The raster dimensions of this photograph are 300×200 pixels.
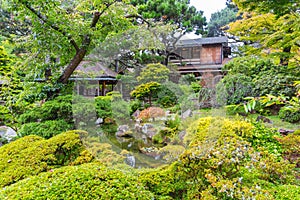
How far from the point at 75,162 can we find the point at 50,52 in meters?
2.11

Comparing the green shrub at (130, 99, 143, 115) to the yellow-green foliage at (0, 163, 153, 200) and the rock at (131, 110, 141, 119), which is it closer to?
the rock at (131, 110, 141, 119)

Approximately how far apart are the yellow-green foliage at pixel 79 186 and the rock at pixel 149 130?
0.67 m

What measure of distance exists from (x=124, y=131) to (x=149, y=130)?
30cm

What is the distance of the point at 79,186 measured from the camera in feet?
5.03

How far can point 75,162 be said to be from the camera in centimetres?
Answer: 227

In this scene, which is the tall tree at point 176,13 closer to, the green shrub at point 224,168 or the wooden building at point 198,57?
the wooden building at point 198,57

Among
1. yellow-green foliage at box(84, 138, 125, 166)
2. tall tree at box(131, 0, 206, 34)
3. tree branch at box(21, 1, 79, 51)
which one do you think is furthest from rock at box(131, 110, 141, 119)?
tall tree at box(131, 0, 206, 34)

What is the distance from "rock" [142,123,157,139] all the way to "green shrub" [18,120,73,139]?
1.34 meters

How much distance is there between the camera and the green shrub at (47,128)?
302cm

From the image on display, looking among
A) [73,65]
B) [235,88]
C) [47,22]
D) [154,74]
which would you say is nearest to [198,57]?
[154,74]

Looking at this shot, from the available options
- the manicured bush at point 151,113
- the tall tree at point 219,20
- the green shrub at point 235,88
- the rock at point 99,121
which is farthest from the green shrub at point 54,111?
the tall tree at point 219,20

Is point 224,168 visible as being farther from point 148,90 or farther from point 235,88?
point 235,88

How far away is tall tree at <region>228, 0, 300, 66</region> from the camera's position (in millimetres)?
2707

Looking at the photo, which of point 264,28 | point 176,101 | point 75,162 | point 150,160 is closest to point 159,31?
point 176,101
